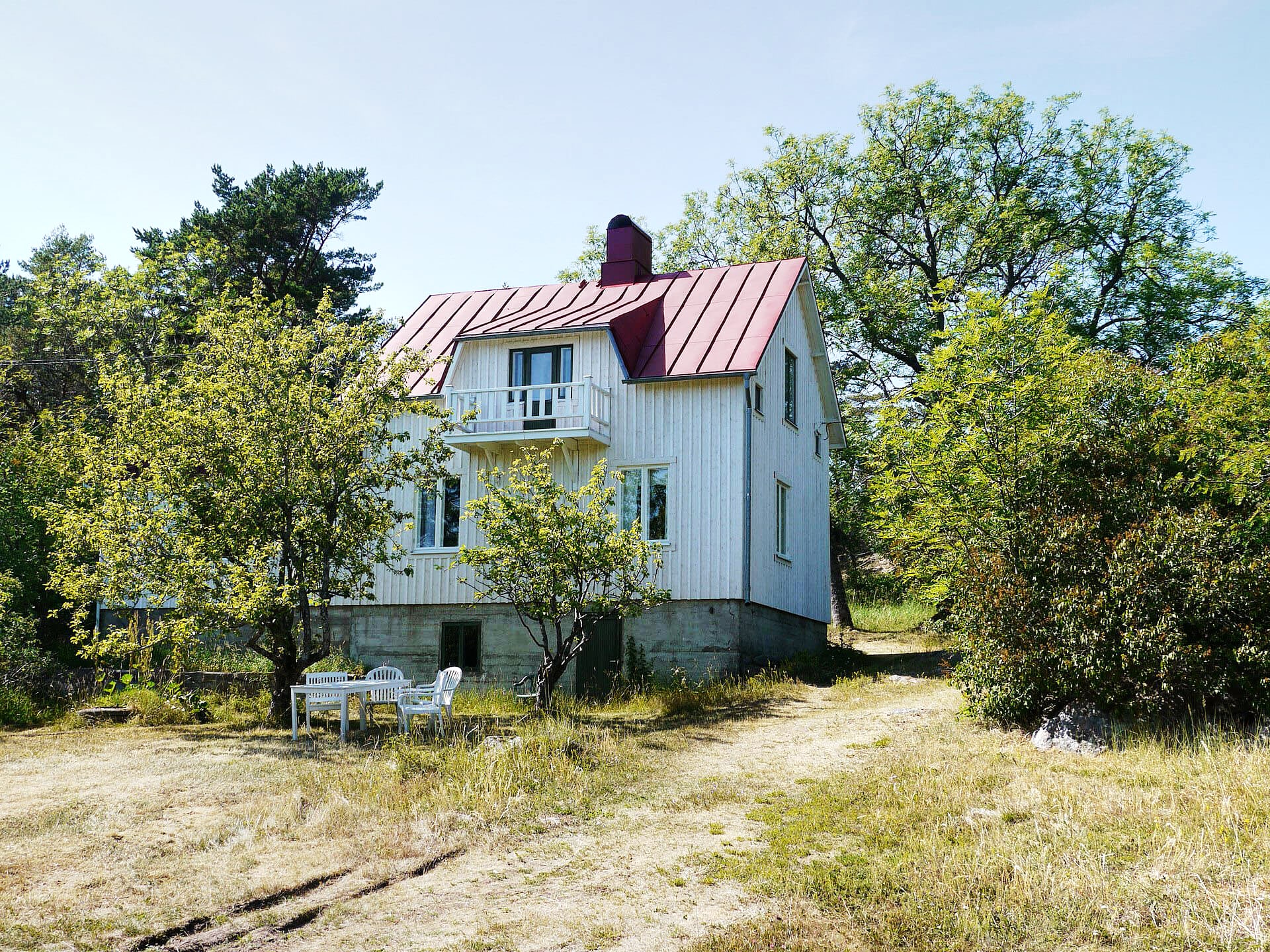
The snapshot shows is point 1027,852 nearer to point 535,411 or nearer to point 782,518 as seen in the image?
point 535,411

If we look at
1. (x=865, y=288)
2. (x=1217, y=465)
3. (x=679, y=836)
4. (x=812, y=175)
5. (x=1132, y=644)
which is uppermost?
(x=812, y=175)

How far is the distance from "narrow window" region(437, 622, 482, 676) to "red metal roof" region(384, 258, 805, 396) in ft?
16.0

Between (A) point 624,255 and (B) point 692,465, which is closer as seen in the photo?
(B) point 692,465

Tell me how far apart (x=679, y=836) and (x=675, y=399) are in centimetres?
1255

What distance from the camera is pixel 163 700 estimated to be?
17297 mm

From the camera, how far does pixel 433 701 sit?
1530 cm

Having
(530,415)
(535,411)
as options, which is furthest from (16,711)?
→ (535,411)

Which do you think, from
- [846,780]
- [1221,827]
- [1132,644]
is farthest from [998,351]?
[1221,827]

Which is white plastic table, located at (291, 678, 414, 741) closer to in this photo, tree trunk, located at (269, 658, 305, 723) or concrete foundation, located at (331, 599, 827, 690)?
tree trunk, located at (269, 658, 305, 723)

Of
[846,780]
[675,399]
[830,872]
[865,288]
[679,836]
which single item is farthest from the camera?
[865,288]

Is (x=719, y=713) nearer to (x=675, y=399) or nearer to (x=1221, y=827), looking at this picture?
(x=675, y=399)

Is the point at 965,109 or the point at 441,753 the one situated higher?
the point at 965,109

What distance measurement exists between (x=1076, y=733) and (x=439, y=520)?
1393 cm

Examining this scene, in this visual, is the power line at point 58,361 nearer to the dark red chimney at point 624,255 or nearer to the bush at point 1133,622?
the dark red chimney at point 624,255
